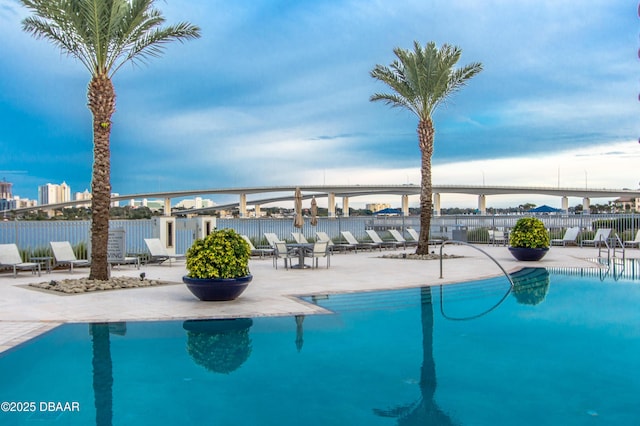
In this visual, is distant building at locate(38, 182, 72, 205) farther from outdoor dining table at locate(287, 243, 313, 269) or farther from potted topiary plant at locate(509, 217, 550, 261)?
potted topiary plant at locate(509, 217, 550, 261)

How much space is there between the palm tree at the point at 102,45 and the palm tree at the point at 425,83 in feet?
32.2

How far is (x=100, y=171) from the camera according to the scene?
1212 centimetres

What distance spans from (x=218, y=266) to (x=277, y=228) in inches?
644

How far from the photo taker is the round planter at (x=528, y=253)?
56.9 ft

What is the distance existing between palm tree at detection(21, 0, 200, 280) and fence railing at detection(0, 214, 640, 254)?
5625 mm

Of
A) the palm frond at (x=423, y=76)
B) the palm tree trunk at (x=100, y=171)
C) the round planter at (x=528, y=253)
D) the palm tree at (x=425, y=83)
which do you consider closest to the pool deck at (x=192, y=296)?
the round planter at (x=528, y=253)

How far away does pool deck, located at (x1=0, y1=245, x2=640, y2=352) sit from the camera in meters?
8.32

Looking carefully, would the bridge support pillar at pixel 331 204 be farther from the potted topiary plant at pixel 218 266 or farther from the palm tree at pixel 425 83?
the potted topiary plant at pixel 218 266

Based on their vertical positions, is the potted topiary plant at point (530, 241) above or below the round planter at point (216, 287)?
above

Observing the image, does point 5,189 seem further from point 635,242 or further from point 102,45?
point 635,242

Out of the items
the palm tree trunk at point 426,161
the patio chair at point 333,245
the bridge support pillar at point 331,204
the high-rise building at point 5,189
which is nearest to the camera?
the palm tree trunk at point 426,161

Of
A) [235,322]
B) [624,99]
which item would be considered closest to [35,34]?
[235,322]

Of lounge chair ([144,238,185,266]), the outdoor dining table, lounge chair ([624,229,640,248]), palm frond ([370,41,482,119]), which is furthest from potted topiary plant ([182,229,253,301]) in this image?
lounge chair ([624,229,640,248])

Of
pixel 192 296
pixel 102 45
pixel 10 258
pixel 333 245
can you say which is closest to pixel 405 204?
pixel 333 245
